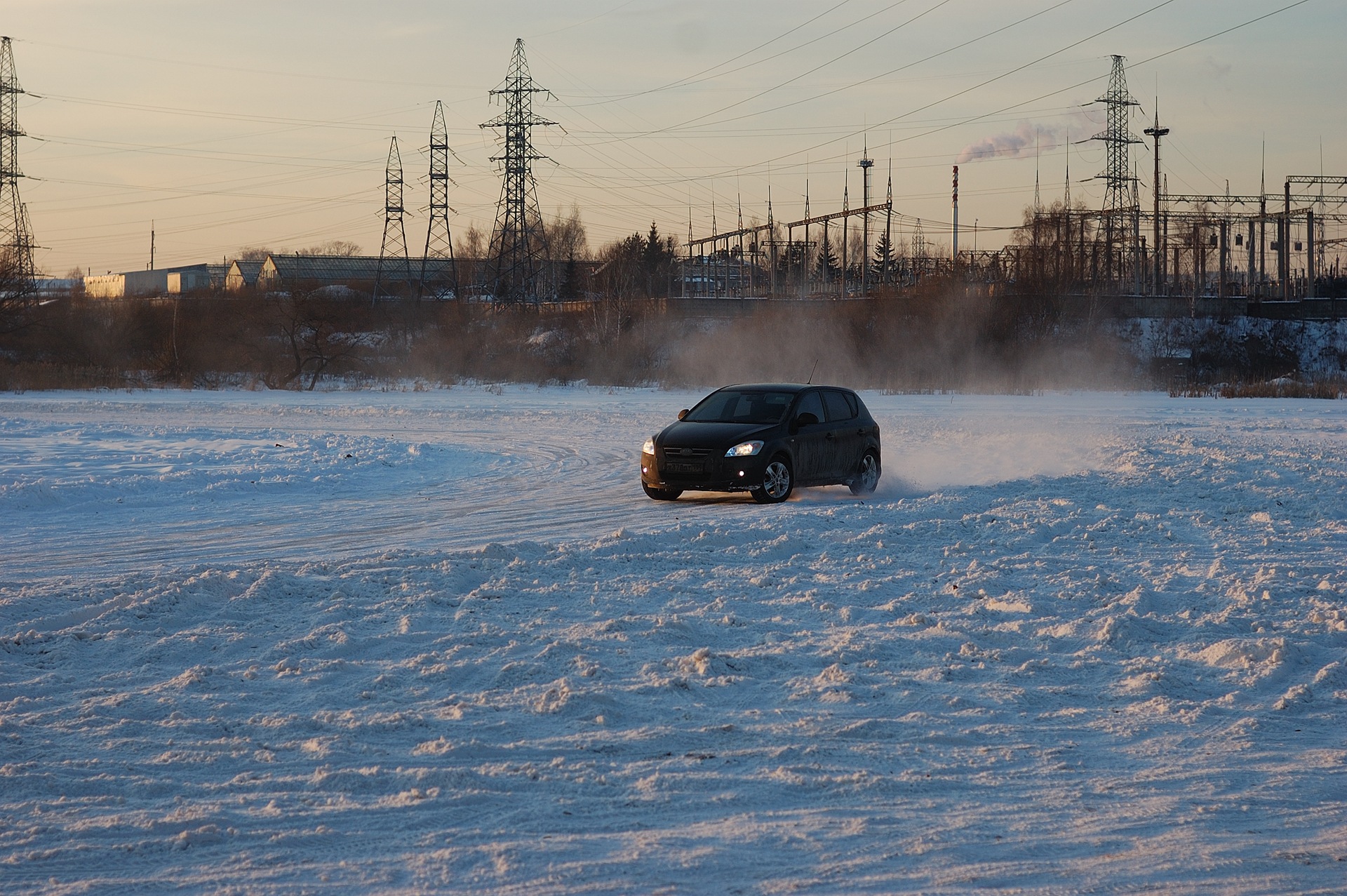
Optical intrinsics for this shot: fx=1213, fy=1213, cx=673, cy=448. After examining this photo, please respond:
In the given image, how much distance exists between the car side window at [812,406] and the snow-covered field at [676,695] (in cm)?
212

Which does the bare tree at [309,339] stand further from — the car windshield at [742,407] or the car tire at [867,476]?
the car tire at [867,476]

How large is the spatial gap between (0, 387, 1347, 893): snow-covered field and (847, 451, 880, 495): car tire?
6.95ft

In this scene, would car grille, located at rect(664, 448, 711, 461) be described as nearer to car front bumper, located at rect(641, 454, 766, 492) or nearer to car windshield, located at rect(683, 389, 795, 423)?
A: car front bumper, located at rect(641, 454, 766, 492)

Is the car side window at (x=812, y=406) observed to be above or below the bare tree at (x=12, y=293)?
below

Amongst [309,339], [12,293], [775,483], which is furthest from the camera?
[309,339]

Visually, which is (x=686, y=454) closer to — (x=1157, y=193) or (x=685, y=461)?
(x=685, y=461)

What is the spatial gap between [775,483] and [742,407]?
1.69 meters

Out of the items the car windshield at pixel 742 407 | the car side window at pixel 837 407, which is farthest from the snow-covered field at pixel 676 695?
the car side window at pixel 837 407

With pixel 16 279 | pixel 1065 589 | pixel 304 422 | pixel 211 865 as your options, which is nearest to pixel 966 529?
pixel 1065 589

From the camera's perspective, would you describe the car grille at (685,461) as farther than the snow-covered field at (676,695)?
Yes

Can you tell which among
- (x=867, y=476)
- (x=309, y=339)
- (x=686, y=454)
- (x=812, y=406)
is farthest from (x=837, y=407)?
(x=309, y=339)

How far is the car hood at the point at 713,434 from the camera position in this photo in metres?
16.3

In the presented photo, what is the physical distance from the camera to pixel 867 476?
17.8 metres

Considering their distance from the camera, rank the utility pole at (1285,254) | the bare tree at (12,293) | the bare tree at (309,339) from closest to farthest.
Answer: the bare tree at (12,293) → the bare tree at (309,339) → the utility pole at (1285,254)
